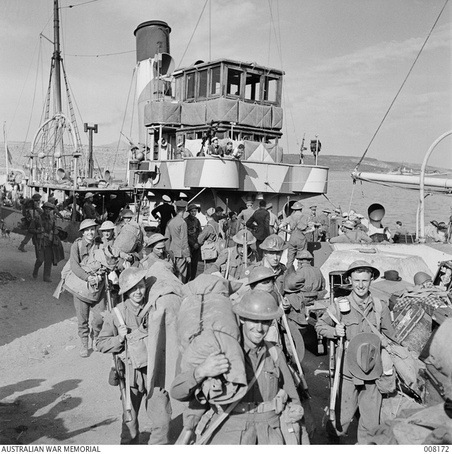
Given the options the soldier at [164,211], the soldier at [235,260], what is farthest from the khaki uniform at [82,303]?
the soldier at [164,211]

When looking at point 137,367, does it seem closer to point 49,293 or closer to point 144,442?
point 144,442

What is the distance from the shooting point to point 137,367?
4.05 meters

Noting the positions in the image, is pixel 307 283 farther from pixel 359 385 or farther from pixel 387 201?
pixel 387 201

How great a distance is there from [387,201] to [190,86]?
3548 centimetres

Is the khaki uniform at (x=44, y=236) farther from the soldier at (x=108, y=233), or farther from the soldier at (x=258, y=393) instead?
the soldier at (x=258, y=393)

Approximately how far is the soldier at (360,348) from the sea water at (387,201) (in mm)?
10560

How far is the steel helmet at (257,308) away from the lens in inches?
120

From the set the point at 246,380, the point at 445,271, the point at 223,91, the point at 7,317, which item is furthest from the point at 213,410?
the point at 223,91

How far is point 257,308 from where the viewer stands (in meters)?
3.07

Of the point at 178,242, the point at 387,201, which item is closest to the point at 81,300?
the point at 178,242

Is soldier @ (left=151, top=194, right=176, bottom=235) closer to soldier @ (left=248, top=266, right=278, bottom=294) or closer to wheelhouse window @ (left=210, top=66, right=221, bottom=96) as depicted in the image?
wheelhouse window @ (left=210, top=66, right=221, bottom=96)

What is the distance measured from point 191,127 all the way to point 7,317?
824 centimetres

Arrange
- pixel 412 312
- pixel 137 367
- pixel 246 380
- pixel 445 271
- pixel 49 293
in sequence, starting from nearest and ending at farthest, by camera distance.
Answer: pixel 246 380
pixel 137 367
pixel 412 312
pixel 445 271
pixel 49 293

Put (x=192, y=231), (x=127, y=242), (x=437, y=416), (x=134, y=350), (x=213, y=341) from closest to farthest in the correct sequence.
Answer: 1. (x=437, y=416)
2. (x=213, y=341)
3. (x=134, y=350)
4. (x=127, y=242)
5. (x=192, y=231)
